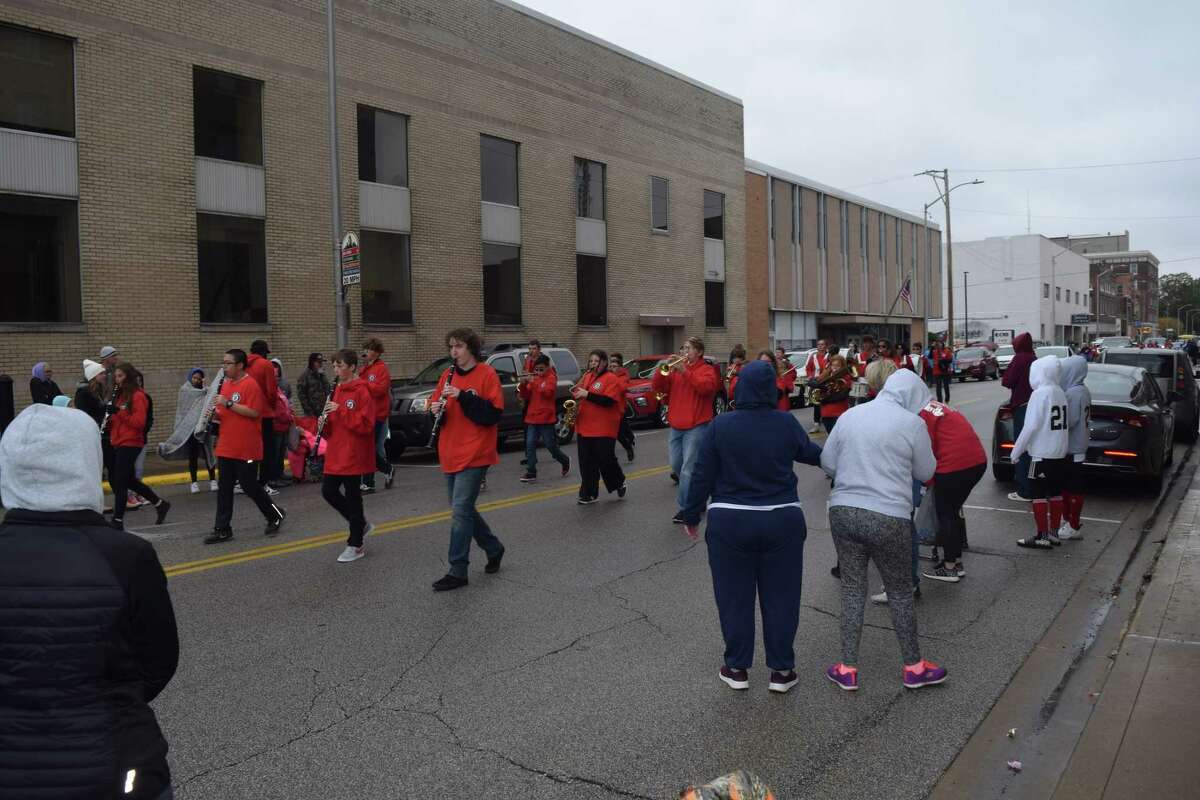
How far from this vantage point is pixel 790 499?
15.7 feet

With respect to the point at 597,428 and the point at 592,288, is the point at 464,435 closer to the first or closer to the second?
the point at 597,428

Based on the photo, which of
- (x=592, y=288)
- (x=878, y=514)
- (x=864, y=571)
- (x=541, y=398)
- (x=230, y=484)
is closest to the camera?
(x=878, y=514)

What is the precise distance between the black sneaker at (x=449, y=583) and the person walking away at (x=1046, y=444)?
5.01 metres

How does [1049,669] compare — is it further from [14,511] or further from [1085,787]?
[14,511]

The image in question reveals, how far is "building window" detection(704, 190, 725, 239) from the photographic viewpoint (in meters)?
32.6

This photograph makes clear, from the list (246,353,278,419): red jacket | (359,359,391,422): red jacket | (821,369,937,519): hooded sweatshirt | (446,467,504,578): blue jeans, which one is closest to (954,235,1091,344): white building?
(246,353,278,419): red jacket

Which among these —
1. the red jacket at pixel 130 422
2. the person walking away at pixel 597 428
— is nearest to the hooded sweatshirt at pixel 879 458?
the person walking away at pixel 597 428

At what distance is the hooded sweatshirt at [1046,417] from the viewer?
7.91 meters

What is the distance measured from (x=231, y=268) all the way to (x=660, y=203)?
15.9 meters

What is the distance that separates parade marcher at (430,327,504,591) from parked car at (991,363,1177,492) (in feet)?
22.5

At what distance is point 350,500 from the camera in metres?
7.99

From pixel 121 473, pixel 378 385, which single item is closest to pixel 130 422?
pixel 121 473

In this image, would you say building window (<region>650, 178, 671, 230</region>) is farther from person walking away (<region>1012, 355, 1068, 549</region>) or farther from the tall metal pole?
person walking away (<region>1012, 355, 1068, 549</region>)

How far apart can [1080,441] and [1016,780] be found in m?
5.07
